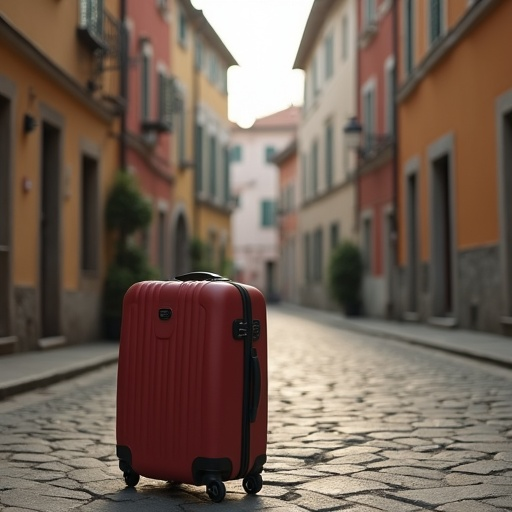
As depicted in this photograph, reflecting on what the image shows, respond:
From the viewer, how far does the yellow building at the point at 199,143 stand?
2620 cm

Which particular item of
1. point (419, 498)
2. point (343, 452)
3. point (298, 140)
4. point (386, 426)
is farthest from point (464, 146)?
point (298, 140)

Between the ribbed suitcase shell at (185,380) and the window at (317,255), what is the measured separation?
1174 inches

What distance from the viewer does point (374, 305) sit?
24.4 metres

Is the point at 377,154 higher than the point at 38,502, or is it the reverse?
the point at 377,154

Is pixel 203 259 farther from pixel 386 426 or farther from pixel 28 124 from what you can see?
pixel 386 426

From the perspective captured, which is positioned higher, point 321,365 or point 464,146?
point 464,146

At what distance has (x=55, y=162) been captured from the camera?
13.9 meters

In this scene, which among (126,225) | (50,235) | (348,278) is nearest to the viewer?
(50,235)

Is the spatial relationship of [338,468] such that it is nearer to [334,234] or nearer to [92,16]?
[92,16]

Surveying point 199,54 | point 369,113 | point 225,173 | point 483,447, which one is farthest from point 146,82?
point 483,447

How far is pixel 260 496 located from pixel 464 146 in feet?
41.4

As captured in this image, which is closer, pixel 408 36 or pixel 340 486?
pixel 340 486

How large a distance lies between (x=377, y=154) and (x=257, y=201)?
127ft

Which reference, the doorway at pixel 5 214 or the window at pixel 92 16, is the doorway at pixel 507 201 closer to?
the window at pixel 92 16
